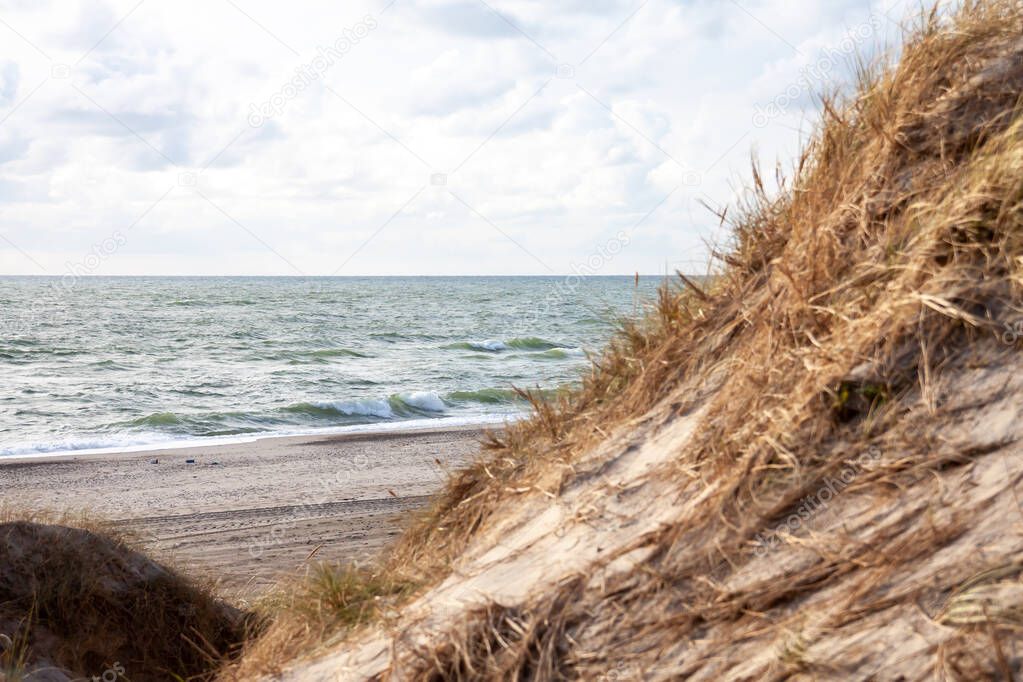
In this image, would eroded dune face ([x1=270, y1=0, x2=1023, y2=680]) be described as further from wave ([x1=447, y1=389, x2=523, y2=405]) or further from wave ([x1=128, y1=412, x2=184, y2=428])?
wave ([x1=447, y1=389, x2=523, y2=405])

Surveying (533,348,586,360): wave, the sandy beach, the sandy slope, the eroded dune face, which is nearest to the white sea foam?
the sandy beach

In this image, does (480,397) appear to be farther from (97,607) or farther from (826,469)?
(826,469)

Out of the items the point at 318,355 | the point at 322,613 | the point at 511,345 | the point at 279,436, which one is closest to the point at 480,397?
the point at 279,436

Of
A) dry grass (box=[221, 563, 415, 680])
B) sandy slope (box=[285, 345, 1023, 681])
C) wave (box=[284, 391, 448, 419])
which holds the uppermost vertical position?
sandy slope (box=[285, 345, 1023, 681])

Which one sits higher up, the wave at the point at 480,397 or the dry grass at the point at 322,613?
the dry grass at the point at 322,613

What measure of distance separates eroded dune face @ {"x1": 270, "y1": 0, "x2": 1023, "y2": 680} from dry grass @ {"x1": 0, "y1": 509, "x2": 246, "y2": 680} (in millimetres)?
2280

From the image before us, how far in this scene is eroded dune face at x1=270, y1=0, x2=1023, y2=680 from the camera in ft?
8.13

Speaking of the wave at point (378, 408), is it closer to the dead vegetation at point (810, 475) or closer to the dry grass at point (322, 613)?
the dry grass at point (322, 613)

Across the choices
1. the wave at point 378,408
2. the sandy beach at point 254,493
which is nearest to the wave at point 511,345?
the wave at point 378,408

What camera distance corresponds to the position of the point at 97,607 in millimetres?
5270

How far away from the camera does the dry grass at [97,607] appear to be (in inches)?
195

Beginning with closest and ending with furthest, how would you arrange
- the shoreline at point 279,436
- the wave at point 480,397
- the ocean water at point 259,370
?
the shoreline at point 279,436, the ocean water at point 259,370, the wave at point 480,397

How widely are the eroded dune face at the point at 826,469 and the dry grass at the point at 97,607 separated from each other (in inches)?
89.8

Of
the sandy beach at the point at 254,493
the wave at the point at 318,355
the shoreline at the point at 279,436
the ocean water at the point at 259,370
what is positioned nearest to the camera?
the sandy beach at the point at 254,493
